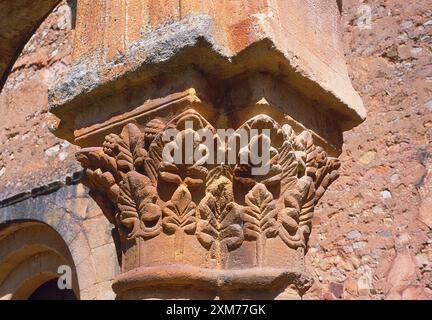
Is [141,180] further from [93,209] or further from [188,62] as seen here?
[93,209]

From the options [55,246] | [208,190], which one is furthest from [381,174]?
[208,190]

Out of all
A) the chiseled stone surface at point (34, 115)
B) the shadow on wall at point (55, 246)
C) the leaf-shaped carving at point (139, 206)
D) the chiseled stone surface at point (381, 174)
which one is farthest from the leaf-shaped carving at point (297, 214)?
the chiseled stone surface at point (34, 115)

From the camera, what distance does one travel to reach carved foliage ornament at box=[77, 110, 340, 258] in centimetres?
247

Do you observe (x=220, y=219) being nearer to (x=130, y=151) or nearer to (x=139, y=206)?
(x=139, y=206)

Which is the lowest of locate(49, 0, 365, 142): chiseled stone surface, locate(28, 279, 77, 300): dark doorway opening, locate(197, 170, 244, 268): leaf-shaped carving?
locate(197, 170, 244, 268): leaf-shaped carving

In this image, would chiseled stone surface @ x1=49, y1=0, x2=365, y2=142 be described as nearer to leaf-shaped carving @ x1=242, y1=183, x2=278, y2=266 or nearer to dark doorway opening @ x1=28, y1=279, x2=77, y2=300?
leaf-shaped carving @ x1=242, y1=183, x2=278, y2=266

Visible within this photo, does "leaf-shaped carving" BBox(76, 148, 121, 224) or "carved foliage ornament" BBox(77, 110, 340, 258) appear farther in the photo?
"leaf-shaped carving" BBox(76, 148, 121, 224)

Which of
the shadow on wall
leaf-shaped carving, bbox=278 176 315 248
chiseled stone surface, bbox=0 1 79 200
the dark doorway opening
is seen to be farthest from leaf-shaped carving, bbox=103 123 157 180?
the dark doorway opening

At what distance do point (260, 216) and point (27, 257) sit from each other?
5.07 metres

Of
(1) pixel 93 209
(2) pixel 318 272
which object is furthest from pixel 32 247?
(2) pixel 318 272

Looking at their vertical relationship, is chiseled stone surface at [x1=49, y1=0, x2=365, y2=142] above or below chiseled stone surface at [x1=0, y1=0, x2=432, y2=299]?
below

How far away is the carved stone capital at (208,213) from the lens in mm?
2438

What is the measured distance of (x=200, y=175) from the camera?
2475 mm

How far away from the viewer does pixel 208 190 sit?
99.0 inches
